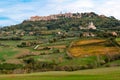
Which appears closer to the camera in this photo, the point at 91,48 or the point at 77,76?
the point at 77,76

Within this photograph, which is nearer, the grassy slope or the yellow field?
the grassy slope

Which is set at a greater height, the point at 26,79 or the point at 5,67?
the point at 26,79

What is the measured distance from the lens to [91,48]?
327 ft

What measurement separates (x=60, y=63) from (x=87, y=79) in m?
45.7

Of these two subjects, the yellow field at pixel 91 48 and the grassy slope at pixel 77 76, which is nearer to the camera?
the grassy slope at pixel 77 76

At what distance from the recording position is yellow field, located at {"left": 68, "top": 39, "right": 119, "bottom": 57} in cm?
9355

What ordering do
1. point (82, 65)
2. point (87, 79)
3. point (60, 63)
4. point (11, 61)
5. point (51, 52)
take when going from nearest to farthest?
point (87, 79), point (82, 65), point (60, 63), point (11, 61), point (51, 52)

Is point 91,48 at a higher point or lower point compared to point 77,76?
lower

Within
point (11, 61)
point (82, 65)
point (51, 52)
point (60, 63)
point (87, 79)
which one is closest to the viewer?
point (87, 79)

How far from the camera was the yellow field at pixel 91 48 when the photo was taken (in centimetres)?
9355

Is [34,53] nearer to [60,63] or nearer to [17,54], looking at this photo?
[17,54]

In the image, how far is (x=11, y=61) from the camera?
91312 mm

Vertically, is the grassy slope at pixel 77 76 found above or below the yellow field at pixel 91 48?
above

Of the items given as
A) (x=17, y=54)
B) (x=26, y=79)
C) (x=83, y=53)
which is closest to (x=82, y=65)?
(x=83, y=53)
